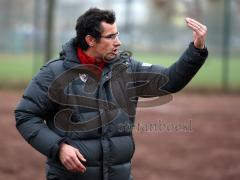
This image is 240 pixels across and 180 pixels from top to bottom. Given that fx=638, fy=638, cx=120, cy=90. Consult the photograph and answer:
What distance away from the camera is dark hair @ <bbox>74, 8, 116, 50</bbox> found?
152 inches

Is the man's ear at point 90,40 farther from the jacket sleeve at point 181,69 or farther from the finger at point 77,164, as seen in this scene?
the finger at point 77,164

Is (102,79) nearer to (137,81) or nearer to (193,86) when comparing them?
(137,81)

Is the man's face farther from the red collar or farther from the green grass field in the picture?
the green grass field

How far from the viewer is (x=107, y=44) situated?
12.7 ft

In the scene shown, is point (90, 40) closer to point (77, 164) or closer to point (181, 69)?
point (181, 69)

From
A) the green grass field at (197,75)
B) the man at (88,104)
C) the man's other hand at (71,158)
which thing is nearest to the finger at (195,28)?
the man at (88,104)

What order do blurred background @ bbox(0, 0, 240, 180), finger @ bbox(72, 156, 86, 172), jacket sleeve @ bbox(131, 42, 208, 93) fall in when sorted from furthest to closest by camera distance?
blurred background @ bbox(0, 0, 240, 180) → jacket sleeve @ bbox(131, 42, 208, 93) → finger @ bbox(72, 156, 86, 172)

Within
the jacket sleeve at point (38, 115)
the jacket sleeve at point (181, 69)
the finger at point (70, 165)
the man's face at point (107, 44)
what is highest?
the man's face at point (107, 44)

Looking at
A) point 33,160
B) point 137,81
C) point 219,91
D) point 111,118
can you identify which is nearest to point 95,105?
point 111,118

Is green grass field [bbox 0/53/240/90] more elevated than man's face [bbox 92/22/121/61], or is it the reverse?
man's face [bbox 92/22/121/61]

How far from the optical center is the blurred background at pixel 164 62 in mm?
8188

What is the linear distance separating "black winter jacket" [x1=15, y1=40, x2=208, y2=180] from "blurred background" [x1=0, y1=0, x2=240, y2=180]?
12.3 ft

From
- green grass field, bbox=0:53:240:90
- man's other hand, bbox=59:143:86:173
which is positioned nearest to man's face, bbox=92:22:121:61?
man's other hand, bbox=59:143:86:173

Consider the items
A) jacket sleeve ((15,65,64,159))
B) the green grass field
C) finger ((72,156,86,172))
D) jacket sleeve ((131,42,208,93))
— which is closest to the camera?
finger ((72,156,86,172))
